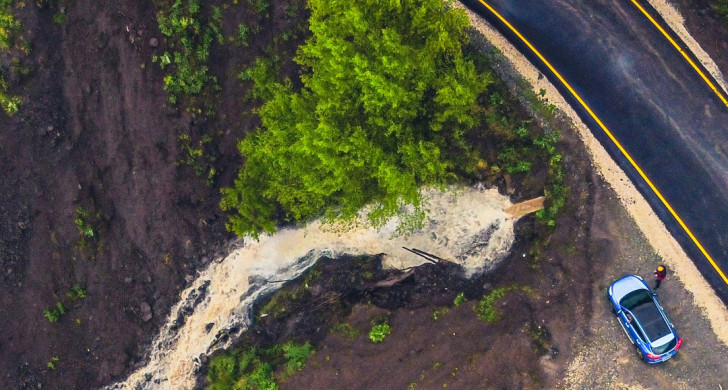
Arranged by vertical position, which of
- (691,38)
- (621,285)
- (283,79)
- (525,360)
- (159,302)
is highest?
(691,38)

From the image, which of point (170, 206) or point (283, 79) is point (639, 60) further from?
point (170, 206)

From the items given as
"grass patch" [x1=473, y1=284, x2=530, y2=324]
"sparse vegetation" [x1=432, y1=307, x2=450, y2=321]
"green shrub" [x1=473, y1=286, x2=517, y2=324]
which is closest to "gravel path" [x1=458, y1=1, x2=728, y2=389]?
"grass patch" [x1=473, y1=284, x2=530, y2=324]

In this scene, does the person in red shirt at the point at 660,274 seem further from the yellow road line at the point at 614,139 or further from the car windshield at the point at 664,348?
the car windshield at the point at 664,348

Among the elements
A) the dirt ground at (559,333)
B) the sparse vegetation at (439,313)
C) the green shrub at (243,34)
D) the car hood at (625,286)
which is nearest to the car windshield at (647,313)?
the car hood at (625,286)

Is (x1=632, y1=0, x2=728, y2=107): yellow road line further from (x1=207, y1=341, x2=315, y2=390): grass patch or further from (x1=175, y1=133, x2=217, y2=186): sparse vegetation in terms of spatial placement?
(x1=207, y1=341, x2=315, y2=390): grass patch

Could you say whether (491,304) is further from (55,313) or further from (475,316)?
(55,313)

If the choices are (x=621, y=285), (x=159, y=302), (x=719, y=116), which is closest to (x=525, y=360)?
(x=621, y=285)
